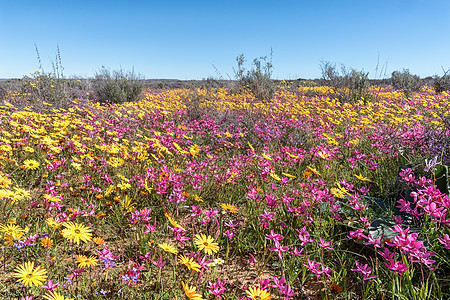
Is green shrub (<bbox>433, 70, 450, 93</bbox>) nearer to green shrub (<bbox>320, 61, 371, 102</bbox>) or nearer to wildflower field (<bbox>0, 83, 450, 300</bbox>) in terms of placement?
green shrub (<bbox>320, 61, 371, 102</bbox>)

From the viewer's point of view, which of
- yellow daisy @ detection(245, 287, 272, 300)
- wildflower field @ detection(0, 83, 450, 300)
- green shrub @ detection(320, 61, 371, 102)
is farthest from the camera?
green shrub @ detection(320, 61, 371, 102)

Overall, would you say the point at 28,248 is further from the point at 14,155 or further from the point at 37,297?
the point at 14,155

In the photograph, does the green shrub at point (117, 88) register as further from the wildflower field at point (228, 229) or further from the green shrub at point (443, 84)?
the green shrub at point (443, 84)

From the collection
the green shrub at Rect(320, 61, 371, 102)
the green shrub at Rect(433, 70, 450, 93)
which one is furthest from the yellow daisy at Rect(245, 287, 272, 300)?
the green shrub at Rect(433, 70, 450, 93)

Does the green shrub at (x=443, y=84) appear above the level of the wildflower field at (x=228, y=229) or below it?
above

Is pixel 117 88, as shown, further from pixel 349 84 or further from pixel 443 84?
pixel 443 84

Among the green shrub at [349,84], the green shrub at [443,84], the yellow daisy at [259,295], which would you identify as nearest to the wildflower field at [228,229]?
the yellow daisy at [259,295]

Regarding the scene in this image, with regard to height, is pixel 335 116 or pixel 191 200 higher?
pixel 335 116

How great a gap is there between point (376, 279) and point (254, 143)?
3.54 meters

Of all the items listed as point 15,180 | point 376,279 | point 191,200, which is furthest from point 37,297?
point 376,279

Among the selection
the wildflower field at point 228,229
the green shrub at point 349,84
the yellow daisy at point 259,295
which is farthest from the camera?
the green shrub at point 349,84

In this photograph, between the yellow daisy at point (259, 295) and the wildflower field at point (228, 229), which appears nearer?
the yellow daisy at point (259, 295)

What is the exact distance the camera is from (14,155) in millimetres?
3830

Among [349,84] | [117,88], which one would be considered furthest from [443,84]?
[117,88]
